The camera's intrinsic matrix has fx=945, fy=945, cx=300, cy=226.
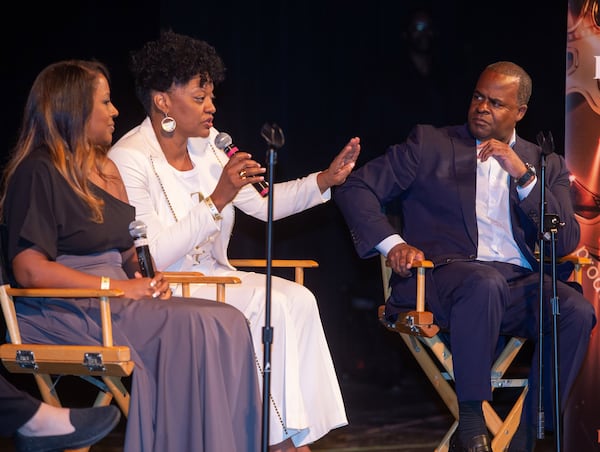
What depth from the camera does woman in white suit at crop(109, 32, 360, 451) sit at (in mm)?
3535

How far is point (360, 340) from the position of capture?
5.20 meters

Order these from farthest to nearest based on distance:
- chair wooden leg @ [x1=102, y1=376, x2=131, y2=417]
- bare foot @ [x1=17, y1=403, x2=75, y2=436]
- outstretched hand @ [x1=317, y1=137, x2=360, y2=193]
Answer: outstretched hand @ [x1=317, y1=137, x2=360, y2=193]
chair wooden leg @ [x1=102, y1=376, x2=131, y2=417]
bare foot @ [x1=17, y1=403, x2=75, y2=436]

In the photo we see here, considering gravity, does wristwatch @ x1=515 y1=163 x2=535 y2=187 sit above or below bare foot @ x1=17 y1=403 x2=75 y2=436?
above

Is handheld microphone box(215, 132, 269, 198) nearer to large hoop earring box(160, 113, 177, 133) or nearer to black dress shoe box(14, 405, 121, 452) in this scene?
large hoop earring box(160, 113, 177, 133)

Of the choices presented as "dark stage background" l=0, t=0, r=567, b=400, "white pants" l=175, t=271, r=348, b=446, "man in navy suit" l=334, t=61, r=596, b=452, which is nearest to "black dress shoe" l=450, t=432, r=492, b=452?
"man in navy suit" l=334, t=61, r=596, b=452

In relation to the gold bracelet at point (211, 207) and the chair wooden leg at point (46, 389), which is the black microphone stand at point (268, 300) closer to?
the gold bracelet at point (211, 207)

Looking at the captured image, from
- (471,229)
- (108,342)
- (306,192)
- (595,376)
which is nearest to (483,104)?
(471,229)

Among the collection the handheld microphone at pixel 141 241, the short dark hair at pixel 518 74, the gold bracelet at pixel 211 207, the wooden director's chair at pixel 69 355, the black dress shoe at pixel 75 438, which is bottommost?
the black dress shoe at pixel 75 438

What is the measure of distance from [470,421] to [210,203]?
1.28 m

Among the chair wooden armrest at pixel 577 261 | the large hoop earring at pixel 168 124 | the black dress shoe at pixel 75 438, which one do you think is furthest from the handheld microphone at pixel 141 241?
the chair wooden armrest at pixel 577 261

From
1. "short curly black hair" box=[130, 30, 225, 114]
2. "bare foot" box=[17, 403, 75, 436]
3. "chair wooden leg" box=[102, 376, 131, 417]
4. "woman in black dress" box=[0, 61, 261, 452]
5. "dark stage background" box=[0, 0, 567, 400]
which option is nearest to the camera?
"bare foot" box=[17, 403, 75, 436]

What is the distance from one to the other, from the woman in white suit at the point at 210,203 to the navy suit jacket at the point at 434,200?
6.9 inches

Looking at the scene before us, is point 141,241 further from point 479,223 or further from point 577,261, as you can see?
point 577,261

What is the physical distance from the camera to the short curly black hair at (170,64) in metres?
3.88
